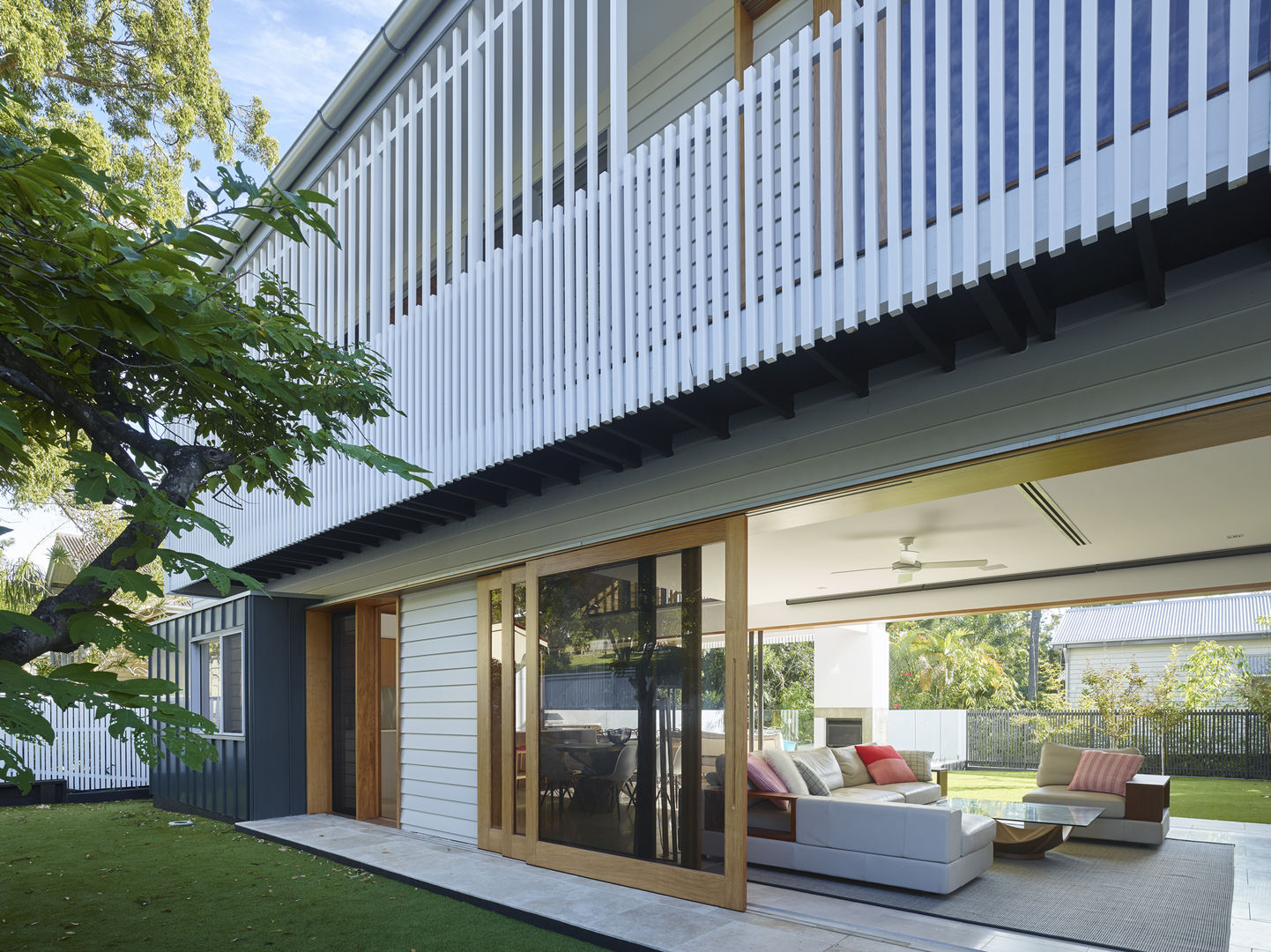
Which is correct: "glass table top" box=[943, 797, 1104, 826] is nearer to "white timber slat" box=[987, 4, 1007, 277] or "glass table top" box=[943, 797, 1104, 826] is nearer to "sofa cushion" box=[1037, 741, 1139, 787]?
"sofa cushion" box=[1037, 741, 1139, 787]

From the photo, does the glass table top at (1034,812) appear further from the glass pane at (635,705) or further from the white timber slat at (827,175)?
the white timber slat at (827,175)

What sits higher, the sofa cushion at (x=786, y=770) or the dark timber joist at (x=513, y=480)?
the dark timber joist at (x=513, y=480)

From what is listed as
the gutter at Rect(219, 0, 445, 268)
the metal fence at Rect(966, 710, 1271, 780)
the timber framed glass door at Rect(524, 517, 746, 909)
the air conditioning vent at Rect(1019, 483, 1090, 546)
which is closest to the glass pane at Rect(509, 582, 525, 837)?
the timber framed glass door at Rect(524, 517, 746, 909)

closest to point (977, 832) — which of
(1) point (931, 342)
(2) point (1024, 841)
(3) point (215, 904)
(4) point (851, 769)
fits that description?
(2) point (1024, 841)

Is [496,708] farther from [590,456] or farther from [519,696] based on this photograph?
[590,456]

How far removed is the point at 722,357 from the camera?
177 inches

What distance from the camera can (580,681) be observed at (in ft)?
21.0

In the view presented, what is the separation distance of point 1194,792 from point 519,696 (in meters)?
11.2

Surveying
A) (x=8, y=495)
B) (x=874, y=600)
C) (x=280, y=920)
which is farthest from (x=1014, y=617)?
(x=280, y=920)

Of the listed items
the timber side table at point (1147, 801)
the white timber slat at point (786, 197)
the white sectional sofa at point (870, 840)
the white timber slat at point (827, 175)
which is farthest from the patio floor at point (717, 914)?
the white timber slat at point (827, 175)

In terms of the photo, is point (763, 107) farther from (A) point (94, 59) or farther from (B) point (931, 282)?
(A) point (94, 59)

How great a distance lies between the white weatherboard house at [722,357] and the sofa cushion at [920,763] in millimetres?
2260

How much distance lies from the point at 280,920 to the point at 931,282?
16.9 feet

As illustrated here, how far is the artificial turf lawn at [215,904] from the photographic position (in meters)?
5.16
